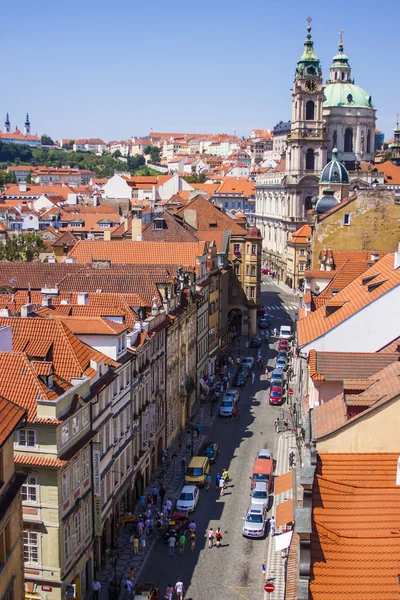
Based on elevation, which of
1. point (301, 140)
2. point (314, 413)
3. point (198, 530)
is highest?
point (301, 140)

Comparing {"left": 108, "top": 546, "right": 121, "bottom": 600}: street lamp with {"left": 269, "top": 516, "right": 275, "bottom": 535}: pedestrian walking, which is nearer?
{"left": 108, "top": 546, "right": 121, "bottom": 600}: street lamp

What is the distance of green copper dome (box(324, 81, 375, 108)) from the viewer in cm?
18012

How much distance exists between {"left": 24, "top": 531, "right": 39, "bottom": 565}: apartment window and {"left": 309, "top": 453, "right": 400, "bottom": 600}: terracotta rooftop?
45.0 ft

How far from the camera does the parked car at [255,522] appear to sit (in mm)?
42094

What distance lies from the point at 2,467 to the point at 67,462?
10.4 metres

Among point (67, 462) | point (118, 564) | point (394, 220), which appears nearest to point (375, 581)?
point (67, 462)

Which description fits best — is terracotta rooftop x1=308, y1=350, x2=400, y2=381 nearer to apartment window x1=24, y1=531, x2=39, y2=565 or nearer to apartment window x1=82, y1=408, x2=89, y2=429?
apartment window x1=82, y1=408, x2=89, y2=429

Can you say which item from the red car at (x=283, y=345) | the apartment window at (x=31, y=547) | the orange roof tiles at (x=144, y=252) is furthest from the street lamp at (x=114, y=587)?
the red car at (x=283, y=345)

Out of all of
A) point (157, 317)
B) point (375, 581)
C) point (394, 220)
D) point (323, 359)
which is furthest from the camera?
point (394, 220)

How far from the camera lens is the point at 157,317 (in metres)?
52.3

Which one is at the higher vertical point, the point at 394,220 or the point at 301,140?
the point at 301,140

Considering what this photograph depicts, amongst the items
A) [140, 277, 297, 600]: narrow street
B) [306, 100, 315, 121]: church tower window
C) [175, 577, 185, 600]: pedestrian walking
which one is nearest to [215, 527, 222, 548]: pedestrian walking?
[140, 277, 297, 600]: narrow street

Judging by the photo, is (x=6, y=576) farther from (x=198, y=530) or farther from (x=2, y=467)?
(x=198, y=530)

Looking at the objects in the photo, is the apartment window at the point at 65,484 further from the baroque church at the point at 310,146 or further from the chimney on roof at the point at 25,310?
the baroque church at the point at 310,146
